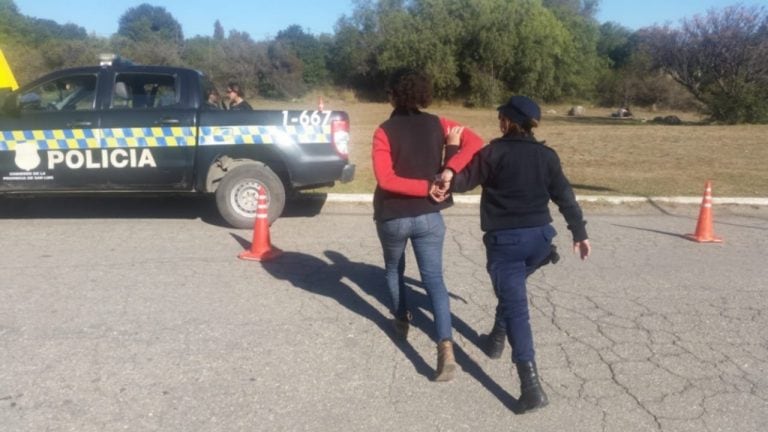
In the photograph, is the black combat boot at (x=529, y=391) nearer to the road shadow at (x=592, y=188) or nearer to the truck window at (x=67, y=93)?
the truck window at (x=67, y=93)

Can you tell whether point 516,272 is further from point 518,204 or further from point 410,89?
point 410,89

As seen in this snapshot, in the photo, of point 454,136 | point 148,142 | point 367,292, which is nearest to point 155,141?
point 148,142

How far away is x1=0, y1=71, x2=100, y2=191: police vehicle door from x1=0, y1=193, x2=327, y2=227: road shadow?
0.53 metres

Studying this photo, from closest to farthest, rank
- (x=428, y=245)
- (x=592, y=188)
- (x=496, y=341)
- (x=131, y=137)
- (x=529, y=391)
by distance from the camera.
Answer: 1. (x=529, y=391)
2. (x=428, y=245)
3. (x=496, y=341)
4. (x=131, y=137)
5. (x=592, y=188)

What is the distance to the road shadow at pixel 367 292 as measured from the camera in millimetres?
4488

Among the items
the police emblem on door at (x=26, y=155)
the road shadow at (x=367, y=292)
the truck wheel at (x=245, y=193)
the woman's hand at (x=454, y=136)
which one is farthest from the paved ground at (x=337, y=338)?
the woman's hand at (x=454, y=136)

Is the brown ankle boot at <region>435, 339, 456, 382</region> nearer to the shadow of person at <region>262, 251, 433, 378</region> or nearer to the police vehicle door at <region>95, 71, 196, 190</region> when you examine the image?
the shadow of person at <region>262, 251, 433, 378</region>

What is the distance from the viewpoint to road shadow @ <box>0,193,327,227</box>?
8.98 meters

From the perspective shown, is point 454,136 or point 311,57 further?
point 311,57

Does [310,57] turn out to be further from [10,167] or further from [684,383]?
[684,383]

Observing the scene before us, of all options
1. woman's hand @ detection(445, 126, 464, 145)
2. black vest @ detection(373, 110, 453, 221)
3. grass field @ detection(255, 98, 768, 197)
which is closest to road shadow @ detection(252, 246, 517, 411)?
→ black vest @ detection(373, 110, 453, 221)

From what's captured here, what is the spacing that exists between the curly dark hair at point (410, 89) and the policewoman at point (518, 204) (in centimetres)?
48

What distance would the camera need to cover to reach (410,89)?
4.15m

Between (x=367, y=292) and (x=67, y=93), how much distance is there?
4.55 metres
